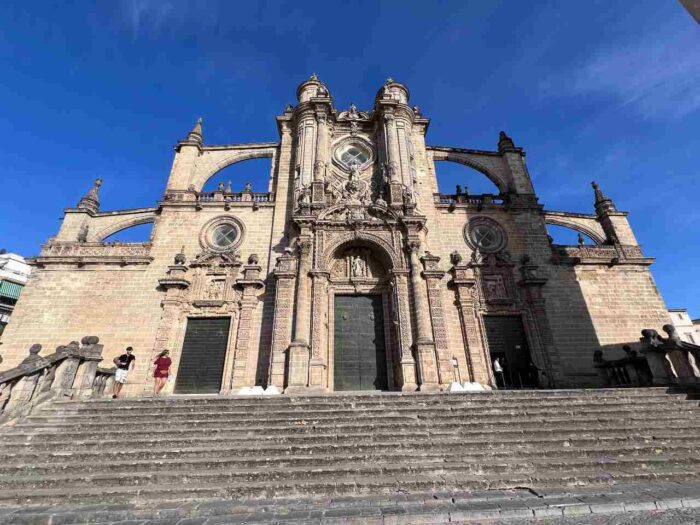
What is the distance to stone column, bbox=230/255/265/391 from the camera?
39.9 feet

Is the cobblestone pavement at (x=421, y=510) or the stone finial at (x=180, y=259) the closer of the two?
the cobblestone pavement at (x=421, y=510)

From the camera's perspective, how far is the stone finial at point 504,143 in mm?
18755

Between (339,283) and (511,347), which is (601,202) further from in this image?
(339,283)

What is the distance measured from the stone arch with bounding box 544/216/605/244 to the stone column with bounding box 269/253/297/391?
13.7 metres

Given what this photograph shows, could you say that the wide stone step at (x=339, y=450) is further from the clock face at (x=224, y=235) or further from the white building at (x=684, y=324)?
the white building at (x=684, y=324)

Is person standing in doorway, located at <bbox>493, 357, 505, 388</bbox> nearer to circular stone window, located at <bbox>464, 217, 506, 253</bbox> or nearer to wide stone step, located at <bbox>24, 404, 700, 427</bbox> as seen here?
circular stone window, located at <bbox>464, 217, 506, 253</bbox>

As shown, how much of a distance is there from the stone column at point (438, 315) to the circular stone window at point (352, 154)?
6964 millimetres

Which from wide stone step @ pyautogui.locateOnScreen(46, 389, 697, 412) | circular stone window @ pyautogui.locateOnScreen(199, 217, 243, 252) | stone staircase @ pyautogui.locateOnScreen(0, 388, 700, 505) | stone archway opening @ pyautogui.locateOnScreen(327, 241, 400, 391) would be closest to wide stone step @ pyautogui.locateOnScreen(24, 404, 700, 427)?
stone staircase @ pyautogui.locateOnScreen(0, 388, 700, 505)

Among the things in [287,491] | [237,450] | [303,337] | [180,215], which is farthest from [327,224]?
[287,491]

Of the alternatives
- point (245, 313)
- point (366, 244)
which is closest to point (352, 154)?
point (366, 244)

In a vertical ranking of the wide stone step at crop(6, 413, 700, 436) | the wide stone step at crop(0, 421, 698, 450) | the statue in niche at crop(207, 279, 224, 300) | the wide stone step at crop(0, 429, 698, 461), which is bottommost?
the wide stone step at crop(0, 429, 698, 461)

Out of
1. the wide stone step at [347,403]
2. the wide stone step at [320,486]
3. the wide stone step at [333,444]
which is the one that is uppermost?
the wide stone step at [347,403]

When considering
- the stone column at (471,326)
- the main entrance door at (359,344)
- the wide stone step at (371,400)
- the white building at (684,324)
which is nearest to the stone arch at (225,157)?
the main entrance door at (359,344)

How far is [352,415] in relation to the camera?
23.4 ft
